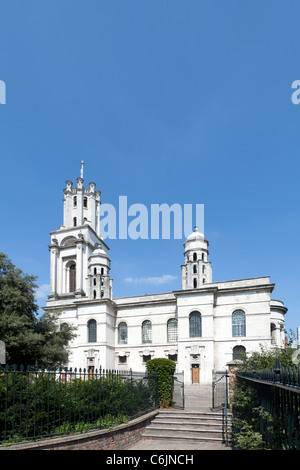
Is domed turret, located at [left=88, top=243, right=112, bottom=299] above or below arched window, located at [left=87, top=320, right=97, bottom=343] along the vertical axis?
above

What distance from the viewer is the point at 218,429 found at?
424 inches

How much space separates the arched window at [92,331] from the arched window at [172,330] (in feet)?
23.3

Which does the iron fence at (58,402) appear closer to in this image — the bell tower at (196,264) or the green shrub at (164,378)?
the green shrub at (164,378)

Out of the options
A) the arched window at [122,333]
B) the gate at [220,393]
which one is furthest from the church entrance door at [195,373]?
the gate at [220,393]

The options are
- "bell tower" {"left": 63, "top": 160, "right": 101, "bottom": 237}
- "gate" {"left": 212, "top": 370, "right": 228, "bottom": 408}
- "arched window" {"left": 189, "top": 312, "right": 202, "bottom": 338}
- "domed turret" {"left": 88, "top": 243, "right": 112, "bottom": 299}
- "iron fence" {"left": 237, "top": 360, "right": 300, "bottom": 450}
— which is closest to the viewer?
"iron fence" {"left": 237, "top": 360, "right": 300, "bottom": 450}

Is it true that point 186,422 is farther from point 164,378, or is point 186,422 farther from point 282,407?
point 282,407

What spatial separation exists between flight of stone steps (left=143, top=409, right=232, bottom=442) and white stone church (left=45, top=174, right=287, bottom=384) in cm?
1684

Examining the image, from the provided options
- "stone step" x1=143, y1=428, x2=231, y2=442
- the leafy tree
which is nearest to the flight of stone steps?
"stone step" x1=143, y1=428, x2=231, y2=442

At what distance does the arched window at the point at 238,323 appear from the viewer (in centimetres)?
3128

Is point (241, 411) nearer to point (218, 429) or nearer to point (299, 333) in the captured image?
point (218, 429)

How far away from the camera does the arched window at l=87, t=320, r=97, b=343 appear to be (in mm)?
34938

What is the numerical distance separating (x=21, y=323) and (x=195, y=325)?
57.8ft

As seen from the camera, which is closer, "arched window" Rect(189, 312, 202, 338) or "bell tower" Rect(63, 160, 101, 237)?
"arched window" Rect(189, 312, 202, 338)

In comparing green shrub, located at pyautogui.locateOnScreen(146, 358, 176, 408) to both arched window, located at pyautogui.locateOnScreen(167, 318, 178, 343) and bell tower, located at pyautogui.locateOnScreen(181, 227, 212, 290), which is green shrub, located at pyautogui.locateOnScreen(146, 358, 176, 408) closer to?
bell tower, located at pyautogui.locateOnScreen(181, 227, 212, 290)
